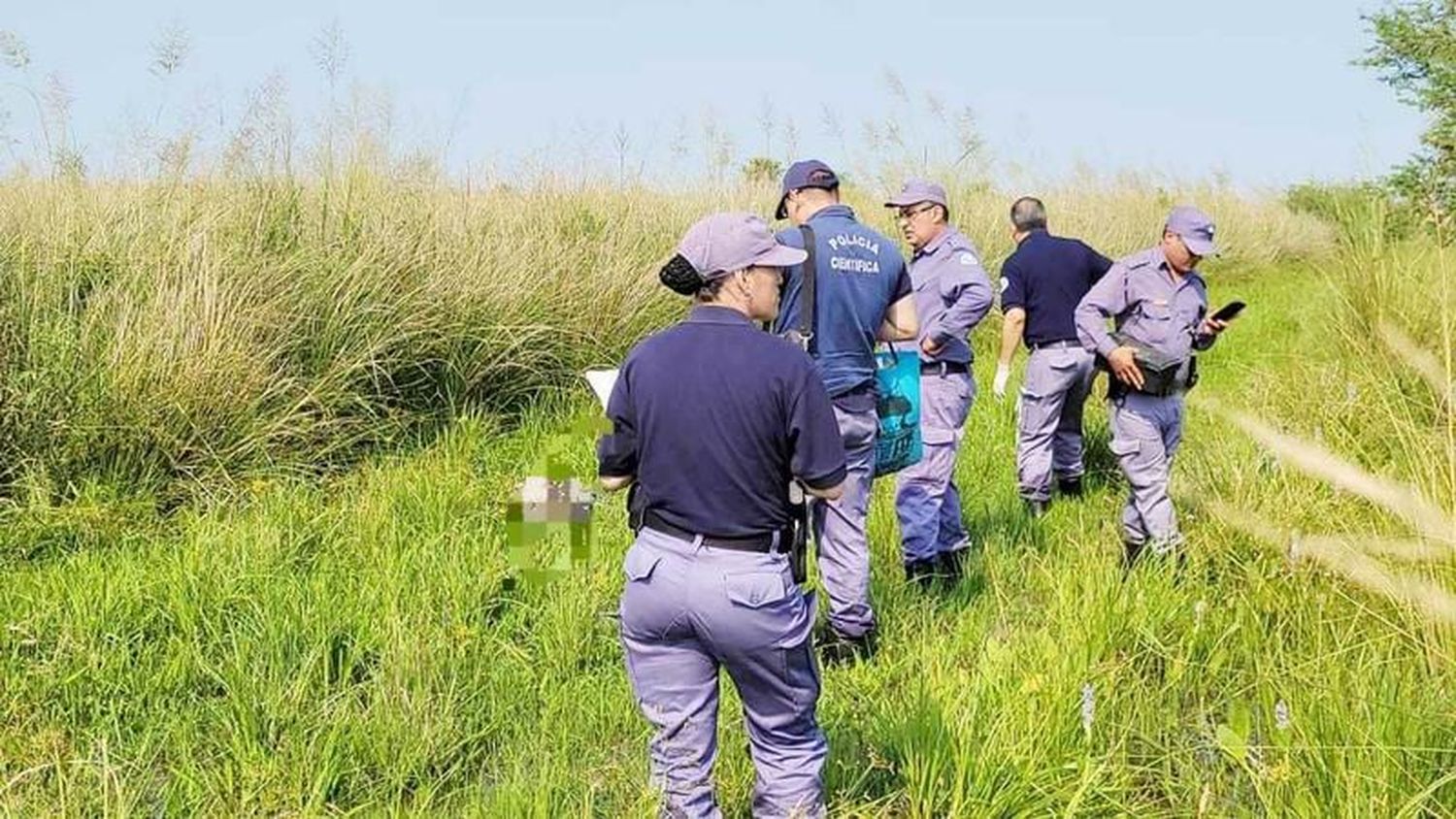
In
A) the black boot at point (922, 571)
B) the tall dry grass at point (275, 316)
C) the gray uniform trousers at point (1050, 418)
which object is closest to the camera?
the black boot at point (922, 571)

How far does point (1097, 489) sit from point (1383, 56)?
50.3ft

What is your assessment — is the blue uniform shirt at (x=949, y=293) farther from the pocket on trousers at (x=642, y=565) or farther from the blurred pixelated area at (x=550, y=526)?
the pocket on trousers at (x=642, y=565)

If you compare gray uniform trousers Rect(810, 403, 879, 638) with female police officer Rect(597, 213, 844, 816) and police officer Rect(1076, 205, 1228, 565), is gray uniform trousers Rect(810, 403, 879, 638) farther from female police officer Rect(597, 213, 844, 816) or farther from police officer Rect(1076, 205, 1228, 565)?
police officer Rect(1076, 205, 1228, 565)

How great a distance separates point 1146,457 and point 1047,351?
5.54 feet

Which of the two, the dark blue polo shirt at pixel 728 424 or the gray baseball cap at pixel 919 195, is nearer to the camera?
the dark blue polo shirt at pixel 728 424

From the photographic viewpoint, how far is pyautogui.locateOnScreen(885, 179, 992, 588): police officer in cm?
523

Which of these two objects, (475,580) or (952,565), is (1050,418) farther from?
(475,580)

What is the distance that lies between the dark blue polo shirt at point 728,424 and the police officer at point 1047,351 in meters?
4.00

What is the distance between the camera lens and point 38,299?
5.65 meters

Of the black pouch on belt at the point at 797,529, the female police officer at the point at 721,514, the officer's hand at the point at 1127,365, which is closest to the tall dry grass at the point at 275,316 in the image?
the female police officer at the point at 721,514

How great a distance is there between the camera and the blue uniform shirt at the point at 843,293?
4.18 meters

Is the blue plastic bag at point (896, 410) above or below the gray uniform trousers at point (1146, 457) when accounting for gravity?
above

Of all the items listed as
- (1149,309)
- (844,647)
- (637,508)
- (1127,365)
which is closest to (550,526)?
(637,508)

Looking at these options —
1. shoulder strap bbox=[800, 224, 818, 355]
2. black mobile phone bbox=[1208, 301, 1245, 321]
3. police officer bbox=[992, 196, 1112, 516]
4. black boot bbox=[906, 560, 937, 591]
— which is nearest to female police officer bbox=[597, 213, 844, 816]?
shoulder strap bbox=[800, 224, 818, 355]
